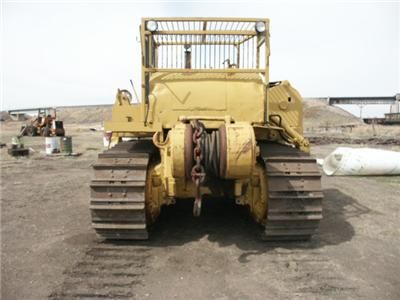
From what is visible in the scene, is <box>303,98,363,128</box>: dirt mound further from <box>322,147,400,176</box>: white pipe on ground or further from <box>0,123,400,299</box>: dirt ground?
<box>0,123,400,299</box>: dirt ground

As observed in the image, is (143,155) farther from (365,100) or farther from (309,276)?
(365,100)

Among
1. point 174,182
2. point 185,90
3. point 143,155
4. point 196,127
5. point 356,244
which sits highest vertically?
point 185,90

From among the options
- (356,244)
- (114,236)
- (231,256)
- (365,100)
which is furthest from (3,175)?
(365,100)

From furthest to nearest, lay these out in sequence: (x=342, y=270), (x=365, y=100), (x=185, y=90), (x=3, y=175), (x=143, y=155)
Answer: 1. (x=365, y=100)
2. (x=3, y=175)
3. (x=185, y=90)
4. (x=143, y=155)
5. (x=342, y=270)

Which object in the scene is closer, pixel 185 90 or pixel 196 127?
pixel 196 127

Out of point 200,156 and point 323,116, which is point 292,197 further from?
point 323,116

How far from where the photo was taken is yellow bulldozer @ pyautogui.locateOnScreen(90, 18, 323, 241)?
3805 millimetres

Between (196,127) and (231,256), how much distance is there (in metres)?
1.51

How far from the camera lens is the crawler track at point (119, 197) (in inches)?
168

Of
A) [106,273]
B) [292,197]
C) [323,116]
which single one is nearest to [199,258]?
[106,273]

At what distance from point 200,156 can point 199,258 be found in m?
1.19

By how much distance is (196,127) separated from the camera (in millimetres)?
3863

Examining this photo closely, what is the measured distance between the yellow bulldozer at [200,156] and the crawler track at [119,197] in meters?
0.01

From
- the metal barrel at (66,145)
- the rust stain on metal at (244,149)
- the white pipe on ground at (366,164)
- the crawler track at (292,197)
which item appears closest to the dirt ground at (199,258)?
the crawler track at (292,197)
